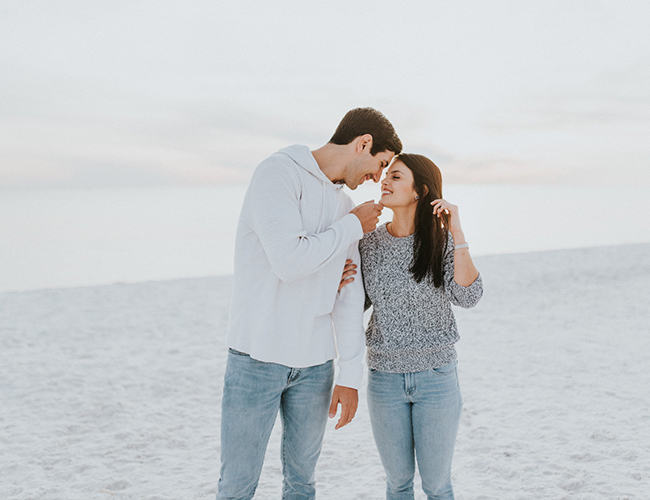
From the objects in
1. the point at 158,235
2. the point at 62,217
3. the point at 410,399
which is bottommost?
the point at 410,399

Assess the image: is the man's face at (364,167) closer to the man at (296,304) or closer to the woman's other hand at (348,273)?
the man at (296,304)

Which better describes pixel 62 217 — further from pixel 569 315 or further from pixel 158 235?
pixel 569 315

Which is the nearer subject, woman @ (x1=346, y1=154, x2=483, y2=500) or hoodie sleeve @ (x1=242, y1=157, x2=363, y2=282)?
hoodie sleeve @ (x1=242, y1=157, x2=363, y2=282)

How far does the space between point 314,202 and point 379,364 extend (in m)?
0.83

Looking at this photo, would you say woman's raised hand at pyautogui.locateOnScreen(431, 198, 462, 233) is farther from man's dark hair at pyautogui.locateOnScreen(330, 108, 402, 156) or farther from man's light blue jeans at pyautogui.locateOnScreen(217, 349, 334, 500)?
man's light blue jeans at pyautogui.locateOnScreen(217, 349, 334, 500)

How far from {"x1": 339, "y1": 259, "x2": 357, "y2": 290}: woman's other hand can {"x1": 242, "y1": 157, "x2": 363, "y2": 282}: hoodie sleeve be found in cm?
26

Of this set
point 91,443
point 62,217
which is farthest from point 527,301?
point 62,217

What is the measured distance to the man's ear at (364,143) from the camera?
2.34 metres

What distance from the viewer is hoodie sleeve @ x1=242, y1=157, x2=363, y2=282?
6.68 ft

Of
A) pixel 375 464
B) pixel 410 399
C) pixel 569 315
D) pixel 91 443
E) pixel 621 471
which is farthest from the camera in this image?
pixel 569 315

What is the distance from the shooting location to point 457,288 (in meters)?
2.40

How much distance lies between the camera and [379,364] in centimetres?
244

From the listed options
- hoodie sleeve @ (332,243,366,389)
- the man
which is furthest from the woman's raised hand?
hoodie sleeve @ (332,243,366,389)

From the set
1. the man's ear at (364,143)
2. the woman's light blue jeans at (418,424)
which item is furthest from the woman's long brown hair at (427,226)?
the woman's light blue jeans at (418,424)
